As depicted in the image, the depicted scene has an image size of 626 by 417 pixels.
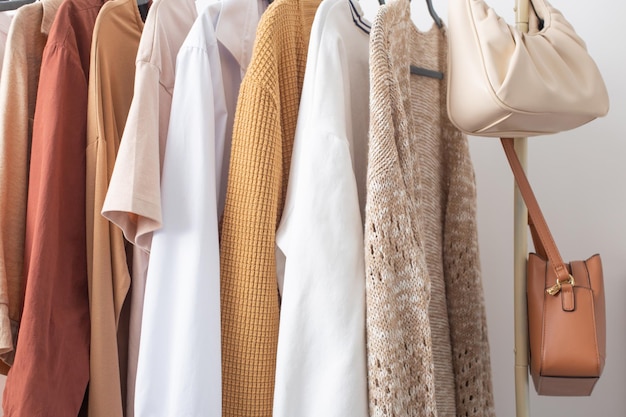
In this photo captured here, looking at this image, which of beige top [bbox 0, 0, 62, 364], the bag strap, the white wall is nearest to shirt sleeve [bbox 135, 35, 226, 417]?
beige top [bbox 0, 0, 62, 364]

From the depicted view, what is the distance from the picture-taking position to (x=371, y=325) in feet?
2.48

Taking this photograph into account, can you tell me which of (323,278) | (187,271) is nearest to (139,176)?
(187,271)

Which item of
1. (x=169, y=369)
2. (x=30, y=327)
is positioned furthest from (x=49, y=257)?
(x=169, y=369)

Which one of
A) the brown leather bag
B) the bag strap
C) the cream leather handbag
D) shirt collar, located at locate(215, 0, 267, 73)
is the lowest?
the brown leather bag

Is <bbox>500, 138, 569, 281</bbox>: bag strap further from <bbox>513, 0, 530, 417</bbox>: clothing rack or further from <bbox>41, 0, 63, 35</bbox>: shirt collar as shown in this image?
<bbox>41, 0, 63, 35</bbox>: shirt collar

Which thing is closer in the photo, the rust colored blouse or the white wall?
the rust colored blouse

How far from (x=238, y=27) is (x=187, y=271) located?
39cm

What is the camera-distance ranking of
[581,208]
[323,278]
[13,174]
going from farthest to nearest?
[581,208]
[13,174]
[323,278]

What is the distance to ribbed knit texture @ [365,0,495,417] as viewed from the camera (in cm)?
76

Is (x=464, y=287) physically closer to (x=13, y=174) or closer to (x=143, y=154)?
(x=143, y=154)

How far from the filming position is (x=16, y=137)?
87 centimetres

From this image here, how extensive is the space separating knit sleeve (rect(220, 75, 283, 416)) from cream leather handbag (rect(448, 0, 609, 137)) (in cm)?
30

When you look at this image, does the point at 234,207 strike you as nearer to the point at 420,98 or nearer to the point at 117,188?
the point at 117,188

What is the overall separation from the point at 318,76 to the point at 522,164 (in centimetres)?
44
